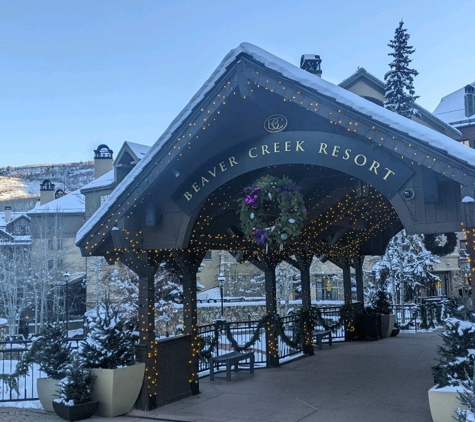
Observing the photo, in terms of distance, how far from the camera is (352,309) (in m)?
18.6

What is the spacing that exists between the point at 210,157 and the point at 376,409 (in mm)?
5120

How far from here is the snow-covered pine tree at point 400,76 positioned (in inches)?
1166

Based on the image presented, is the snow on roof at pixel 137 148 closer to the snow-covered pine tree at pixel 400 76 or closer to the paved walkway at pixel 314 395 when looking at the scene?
the paved walkway at pixel 314 395

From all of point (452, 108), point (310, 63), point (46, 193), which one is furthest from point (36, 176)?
point (310, 63)

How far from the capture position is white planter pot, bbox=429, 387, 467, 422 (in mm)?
7043

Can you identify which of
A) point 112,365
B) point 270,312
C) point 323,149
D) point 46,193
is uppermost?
point 46,193

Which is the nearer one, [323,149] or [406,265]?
[323,149]

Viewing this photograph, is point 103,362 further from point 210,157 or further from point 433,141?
point 433,141

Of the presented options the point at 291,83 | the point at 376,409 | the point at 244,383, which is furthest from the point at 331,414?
the point at 291,83

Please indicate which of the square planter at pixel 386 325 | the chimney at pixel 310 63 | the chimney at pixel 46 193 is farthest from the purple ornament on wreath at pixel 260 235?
the chimney at pixel 46 193

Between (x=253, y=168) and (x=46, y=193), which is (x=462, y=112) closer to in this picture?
(x=253, y=168)

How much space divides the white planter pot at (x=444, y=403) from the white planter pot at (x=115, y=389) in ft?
16.6

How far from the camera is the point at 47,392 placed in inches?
395

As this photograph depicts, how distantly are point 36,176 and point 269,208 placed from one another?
17315 centimetres
